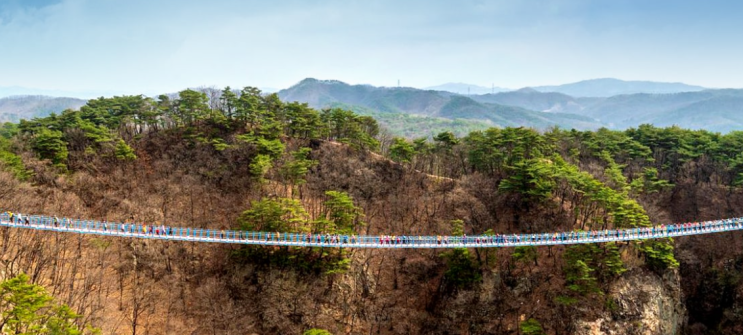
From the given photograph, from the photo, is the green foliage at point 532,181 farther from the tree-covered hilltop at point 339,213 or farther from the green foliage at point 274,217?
the green foliage at point 274,217

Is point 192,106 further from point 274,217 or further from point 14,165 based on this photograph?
point 274,217

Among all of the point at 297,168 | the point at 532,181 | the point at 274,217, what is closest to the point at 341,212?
the point at 274,217

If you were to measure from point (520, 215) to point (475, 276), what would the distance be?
345 inches

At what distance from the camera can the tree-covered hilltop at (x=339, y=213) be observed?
35.9m

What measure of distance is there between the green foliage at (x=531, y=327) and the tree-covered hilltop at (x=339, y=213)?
0.33 meters

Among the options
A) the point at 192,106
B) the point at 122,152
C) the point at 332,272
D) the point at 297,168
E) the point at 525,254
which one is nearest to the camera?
the point at 332,272

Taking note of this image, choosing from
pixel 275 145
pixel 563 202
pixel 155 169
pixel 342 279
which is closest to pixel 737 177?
pixel 563 202

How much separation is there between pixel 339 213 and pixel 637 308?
25.2m

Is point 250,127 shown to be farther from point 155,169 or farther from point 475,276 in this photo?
point 475,276

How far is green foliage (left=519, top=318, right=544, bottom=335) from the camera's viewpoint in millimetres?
34156

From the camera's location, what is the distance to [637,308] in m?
37.1

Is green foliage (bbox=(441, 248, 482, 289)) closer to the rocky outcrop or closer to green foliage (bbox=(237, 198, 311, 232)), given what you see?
the rocky outcrop

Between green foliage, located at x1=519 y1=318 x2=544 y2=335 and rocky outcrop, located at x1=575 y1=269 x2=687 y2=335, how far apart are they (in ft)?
11.7

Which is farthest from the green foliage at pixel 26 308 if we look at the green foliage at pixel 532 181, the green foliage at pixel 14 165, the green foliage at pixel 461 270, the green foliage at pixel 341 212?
the green foliage at pixel 532 181
